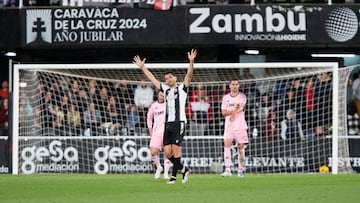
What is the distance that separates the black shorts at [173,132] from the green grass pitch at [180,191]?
2.54 ft

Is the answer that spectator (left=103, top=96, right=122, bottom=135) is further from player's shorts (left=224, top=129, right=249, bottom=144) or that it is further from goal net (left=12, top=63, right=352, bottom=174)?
player's shorts (left=224, top=129, right=249, bottom=144)

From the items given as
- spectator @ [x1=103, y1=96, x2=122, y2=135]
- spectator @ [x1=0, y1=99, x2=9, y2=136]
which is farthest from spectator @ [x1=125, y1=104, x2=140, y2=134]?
spectator @ [x1=0, y1=99, x2=9, y2=136]

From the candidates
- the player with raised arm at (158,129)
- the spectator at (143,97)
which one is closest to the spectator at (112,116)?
the spectator at (143,97)

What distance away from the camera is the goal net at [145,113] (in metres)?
25.7

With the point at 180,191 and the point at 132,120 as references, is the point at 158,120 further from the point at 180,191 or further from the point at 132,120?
the point at 180,191

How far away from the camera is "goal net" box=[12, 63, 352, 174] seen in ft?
84.2

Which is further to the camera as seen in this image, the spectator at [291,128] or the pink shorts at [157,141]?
the spectator at [291,128]

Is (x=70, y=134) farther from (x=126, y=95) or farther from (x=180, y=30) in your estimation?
(x=180, y=30)

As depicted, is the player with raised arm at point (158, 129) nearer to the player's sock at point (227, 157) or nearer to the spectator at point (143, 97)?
the player's sock at point (227, 157)

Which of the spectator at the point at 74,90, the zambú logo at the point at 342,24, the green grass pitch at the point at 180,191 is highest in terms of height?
the zambú logo at the point at 342,24

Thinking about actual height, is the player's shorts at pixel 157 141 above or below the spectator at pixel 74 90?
below

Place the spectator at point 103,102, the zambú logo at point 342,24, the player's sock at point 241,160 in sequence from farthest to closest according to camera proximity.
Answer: the zambú logo at point 342,24 → the spectator at point 103,102 → the player's sock at point 241,160

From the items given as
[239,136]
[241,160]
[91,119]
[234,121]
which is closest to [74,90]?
[91,119]

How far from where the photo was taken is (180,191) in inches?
625
